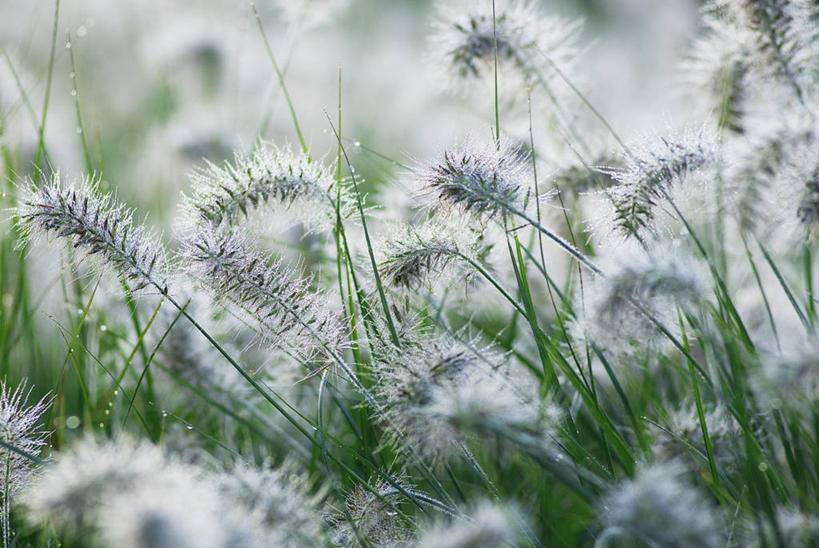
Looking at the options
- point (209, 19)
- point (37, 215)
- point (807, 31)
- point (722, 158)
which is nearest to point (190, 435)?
point (37, 215)

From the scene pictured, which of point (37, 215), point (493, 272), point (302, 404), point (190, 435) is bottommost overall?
point (190, 435)

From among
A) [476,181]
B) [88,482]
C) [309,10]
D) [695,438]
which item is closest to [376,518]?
[88,482]

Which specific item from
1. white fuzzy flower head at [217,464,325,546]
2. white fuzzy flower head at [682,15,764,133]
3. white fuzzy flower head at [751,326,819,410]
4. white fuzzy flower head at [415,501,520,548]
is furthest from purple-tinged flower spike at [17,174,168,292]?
white fuzzy flower head at [682,15,764,133]

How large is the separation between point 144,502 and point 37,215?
824mm

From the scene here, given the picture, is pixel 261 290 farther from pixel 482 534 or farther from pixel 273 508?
pixel 482 534

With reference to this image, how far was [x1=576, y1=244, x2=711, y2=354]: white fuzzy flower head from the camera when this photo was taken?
1275mm

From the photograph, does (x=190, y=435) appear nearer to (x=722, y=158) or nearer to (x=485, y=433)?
(x=485, y=433)

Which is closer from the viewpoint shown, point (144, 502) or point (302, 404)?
point (144, 502)

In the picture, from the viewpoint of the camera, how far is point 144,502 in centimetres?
100

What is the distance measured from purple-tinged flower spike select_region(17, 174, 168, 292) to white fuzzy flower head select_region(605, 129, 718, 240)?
997 mm

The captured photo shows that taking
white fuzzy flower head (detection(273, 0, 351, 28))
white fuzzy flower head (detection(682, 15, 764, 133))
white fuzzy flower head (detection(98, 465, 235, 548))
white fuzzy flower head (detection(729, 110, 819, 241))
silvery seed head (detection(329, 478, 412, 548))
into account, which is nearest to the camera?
white fuzzy flower head (detection(98, 465, 235, 548))

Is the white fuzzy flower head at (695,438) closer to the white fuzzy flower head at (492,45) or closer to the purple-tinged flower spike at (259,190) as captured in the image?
the purple-tinged flower spike at (259,190)

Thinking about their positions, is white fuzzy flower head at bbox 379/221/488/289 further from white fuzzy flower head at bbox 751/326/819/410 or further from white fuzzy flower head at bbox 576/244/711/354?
white fuzzy flower head at bbox 751/326/819/410

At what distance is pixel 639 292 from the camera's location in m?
1.30
